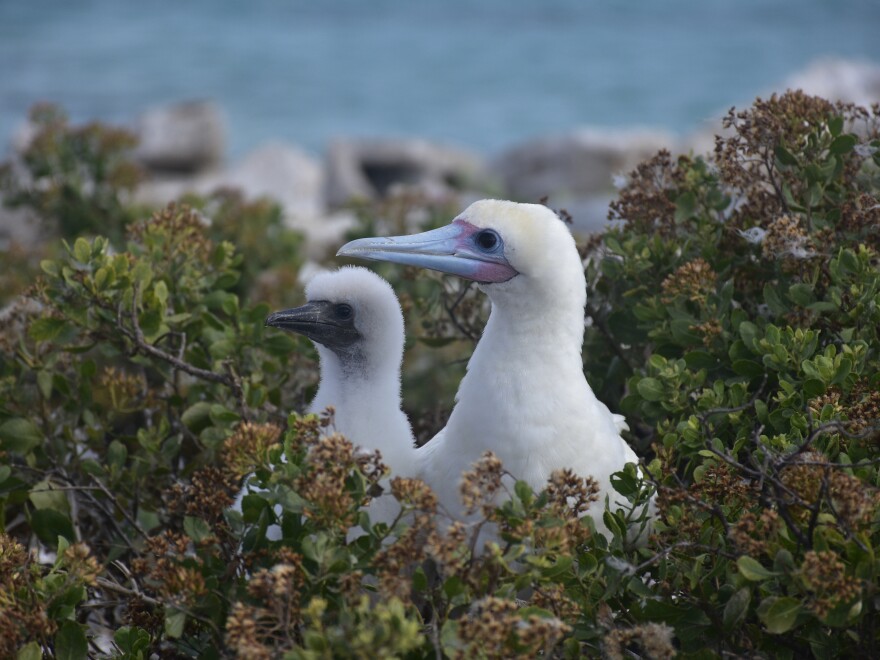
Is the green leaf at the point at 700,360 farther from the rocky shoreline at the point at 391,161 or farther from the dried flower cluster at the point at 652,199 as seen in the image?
the rocky shoreline at the point at 391,161

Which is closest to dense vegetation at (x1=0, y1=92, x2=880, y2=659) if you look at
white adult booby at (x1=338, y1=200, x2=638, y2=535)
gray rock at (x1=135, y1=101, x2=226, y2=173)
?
white adult booby at (x1=338, y1=200, x2=638, y2=535)

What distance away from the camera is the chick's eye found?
384 cm

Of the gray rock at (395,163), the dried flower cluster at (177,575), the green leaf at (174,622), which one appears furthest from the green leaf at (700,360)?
the gray rock at (395,163)

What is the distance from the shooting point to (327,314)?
436 cm

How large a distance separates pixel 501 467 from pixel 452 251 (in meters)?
1.06

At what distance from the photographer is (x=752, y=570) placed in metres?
2.94

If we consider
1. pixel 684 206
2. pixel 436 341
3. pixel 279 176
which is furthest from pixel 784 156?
pixel 279 176

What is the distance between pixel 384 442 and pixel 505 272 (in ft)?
2.50

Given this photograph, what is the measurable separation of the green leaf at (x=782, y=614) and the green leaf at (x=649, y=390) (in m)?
1.11

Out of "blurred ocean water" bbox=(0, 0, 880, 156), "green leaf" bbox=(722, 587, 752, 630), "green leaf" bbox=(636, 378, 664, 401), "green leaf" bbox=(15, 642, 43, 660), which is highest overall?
"blurred ocean water" bbox=(0, 0, 880, 156)

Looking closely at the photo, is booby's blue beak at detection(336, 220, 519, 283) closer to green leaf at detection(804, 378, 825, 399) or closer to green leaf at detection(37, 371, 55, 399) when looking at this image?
Result: green leaf at detection(804, 378, 825, 399)

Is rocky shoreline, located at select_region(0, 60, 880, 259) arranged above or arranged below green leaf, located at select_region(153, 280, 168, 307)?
above

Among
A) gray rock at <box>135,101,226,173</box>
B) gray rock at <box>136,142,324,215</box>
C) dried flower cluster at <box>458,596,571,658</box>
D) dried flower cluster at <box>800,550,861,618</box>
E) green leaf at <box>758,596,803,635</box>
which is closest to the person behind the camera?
dried flower cluster at <box>458,596,571,658</box>

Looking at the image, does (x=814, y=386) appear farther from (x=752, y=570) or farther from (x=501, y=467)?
(x=501, y=467)
